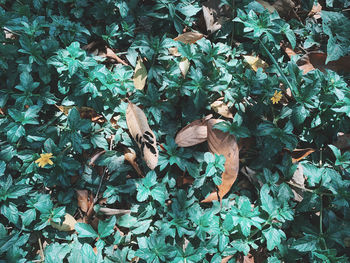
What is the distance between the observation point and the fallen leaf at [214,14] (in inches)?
112

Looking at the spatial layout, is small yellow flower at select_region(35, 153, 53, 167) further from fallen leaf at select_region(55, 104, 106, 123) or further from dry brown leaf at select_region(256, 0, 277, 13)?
dry brown leaf at select_region(256, 0, 277, 13)

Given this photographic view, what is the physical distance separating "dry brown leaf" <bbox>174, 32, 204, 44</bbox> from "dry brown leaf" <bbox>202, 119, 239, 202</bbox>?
2.34 ft

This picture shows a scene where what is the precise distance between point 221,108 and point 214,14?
82cm

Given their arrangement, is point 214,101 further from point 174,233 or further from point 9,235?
point 9,235

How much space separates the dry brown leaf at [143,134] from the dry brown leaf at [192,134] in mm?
196

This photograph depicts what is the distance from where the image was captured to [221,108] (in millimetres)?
2604

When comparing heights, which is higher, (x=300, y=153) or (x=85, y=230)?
(x=300, y=153)

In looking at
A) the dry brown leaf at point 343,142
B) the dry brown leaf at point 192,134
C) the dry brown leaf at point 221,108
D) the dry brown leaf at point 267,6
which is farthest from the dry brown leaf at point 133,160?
the dry brown leaf at point 267,6

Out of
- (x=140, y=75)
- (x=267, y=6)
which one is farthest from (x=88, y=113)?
(x=267, y=6)

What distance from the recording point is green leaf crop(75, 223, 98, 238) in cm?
231

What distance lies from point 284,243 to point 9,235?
68.8 inches

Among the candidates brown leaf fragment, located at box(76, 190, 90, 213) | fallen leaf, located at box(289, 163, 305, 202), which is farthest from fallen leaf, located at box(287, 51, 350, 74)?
brown leaf fragment, located at box(76, 190, 90, 213)

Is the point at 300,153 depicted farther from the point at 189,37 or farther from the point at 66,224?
the point at 66,224

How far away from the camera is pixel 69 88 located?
2.61 meters
